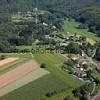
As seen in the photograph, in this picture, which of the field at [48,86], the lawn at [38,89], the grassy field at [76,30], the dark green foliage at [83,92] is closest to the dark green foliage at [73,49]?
the field at [48,86]

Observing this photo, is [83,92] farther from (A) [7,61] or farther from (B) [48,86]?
(A) [7,61]

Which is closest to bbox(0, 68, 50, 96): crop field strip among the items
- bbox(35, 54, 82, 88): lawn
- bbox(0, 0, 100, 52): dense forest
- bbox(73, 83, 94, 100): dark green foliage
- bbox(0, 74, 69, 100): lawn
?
bbox(0, 74, 69, 100): lawn

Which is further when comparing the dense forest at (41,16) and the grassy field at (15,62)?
the dense forest at (41,16)

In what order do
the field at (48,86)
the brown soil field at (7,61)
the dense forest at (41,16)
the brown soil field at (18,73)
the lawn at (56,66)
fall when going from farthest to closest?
the dense forest at (41,16) → the brown soil field at (7,61) → the lawn at (56,66) → the brown soil field at (18,73) → the field at (48,86)

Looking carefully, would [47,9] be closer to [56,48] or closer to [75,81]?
[56,48]

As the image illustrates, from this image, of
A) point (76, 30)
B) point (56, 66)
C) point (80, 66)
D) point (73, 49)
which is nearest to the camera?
point (56, 66)

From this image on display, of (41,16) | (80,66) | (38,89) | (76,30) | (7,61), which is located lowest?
(76,30)

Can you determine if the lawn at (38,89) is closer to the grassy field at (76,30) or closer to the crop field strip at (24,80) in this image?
the crop field strip at (24,80)

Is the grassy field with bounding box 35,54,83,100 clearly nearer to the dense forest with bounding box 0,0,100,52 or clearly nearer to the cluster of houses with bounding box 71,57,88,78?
the cluster of houses with bounding box 71,57,88,78

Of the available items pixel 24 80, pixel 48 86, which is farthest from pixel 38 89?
pixel 24 80
